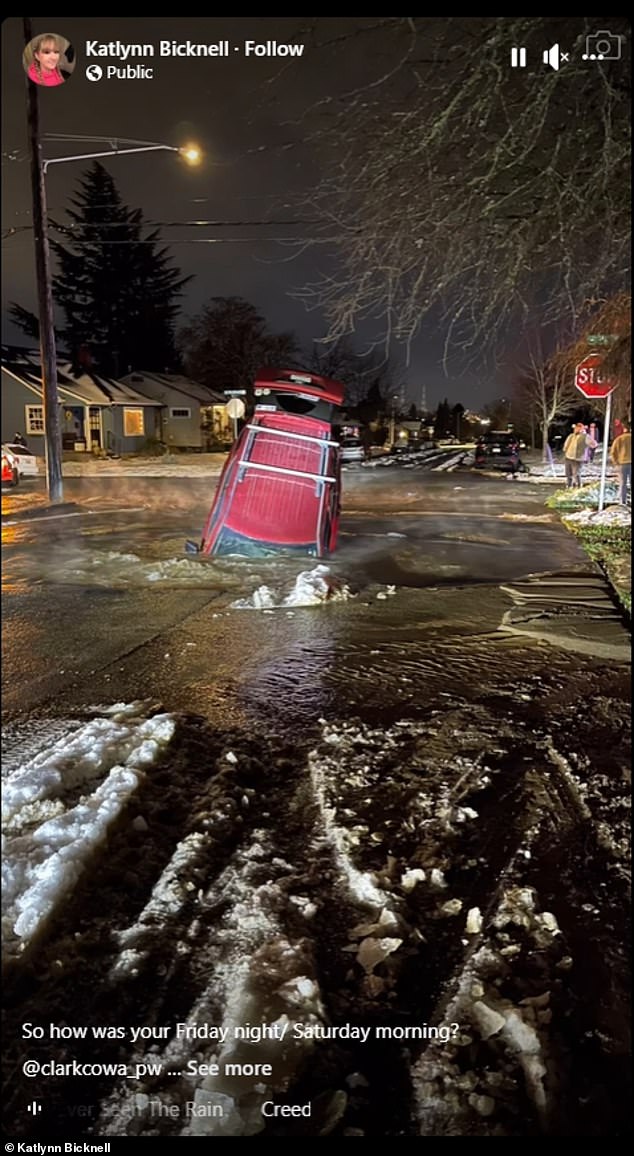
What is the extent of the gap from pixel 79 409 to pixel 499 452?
20182mm

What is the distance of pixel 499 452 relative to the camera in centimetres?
2752

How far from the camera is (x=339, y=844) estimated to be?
285cm

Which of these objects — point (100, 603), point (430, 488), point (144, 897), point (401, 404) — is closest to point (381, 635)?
point (100, 603)

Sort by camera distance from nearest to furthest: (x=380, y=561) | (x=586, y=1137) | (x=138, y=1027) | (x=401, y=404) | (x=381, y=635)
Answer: (x=586, y=1137) < (x=138, y=1027) < (x=381, y=635) < (x=380, y=561) < (x=401, y=404)

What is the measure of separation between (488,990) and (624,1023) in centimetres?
37

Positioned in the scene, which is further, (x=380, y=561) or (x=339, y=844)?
(x=380, y=561)

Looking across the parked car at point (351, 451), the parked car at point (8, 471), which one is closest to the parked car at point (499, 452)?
the parked car at point (351, 451)

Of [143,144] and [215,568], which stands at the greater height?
[143,144]

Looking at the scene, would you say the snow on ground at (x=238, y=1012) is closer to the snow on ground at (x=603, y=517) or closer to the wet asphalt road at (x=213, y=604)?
the wet asphalt road at (x=213, y=604)

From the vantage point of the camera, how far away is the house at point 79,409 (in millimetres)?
32156

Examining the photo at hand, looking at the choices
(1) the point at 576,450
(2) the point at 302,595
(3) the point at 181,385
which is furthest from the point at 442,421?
(2) the point at 302,595

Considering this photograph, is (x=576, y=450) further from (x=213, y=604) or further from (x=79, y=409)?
(x=79, y=409)

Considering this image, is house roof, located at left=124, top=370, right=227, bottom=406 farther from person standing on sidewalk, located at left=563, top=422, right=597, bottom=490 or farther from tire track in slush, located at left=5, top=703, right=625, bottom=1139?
tire track in slush, located at left=5, top=703, right=625, bottom=1139

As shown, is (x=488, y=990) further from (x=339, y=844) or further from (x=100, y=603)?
(x=100, y=603)
